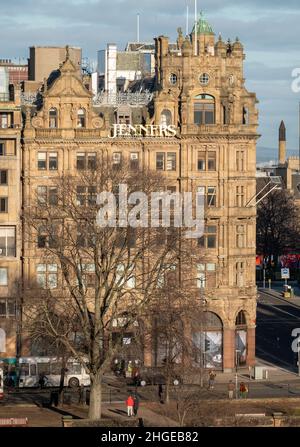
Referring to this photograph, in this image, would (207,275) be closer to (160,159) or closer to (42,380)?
(160,159)

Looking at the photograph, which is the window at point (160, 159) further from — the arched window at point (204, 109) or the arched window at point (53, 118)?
the arched window at point (53, 118)

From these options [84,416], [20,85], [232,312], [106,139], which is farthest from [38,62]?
[84,416]

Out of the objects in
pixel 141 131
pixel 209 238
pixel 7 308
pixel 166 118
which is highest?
pixel 166 118

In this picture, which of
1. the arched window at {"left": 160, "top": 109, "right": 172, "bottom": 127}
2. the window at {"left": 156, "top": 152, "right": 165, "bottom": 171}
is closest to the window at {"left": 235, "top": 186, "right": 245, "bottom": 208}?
the window at {"left": 156, "top": 152, "right": 165, "bottom": 171}

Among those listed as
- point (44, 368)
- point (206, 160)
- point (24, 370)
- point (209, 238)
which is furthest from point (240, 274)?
point (24, 370)

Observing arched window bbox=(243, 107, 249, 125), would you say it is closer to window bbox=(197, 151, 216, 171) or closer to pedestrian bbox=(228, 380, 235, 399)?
window bbox=(197, 151, 216, 171)

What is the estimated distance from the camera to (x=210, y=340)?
433ft

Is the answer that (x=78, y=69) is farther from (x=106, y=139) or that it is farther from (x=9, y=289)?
(x=9, y=289)

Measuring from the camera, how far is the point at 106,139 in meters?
132

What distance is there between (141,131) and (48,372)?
2037 cm

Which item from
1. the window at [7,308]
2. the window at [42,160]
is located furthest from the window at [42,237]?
the window at [42,160]

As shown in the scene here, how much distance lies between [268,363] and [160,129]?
65.6 feet

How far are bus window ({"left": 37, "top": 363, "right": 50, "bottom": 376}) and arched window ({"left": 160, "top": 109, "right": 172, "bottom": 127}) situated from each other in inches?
813

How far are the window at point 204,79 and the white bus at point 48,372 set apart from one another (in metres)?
24.4
